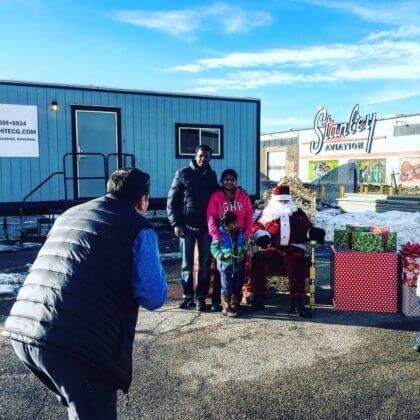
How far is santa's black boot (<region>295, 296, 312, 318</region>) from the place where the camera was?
207 inches

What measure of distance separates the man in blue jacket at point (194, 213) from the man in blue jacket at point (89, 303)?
10.3 ft

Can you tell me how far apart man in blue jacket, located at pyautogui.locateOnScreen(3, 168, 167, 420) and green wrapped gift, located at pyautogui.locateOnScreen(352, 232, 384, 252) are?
378 cm

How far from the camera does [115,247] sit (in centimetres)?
216

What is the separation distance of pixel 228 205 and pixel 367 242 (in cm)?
169

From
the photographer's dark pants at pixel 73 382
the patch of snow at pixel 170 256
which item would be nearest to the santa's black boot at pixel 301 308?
the photographer's dark pants at pixel 73 382

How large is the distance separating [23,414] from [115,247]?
182cm

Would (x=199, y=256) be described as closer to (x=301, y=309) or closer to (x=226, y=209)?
(x=226, y=209)

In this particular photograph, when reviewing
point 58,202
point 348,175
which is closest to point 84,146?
point 58,202

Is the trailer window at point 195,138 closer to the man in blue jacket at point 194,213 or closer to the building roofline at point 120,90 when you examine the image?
the building roofline at point 120,90

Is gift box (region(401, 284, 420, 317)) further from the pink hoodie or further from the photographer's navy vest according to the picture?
the photographer's navy vest

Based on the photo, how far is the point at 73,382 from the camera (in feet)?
6.75

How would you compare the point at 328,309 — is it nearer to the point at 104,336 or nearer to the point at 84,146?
the point at 104,336

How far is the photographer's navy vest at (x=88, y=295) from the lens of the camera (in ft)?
6.69

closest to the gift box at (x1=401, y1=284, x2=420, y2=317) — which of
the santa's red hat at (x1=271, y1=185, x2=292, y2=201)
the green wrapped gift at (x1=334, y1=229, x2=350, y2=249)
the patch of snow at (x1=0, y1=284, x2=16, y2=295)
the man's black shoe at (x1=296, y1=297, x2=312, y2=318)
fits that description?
the green wrapped gift at (x1=334, y1=229, x2=350, y2=249)
